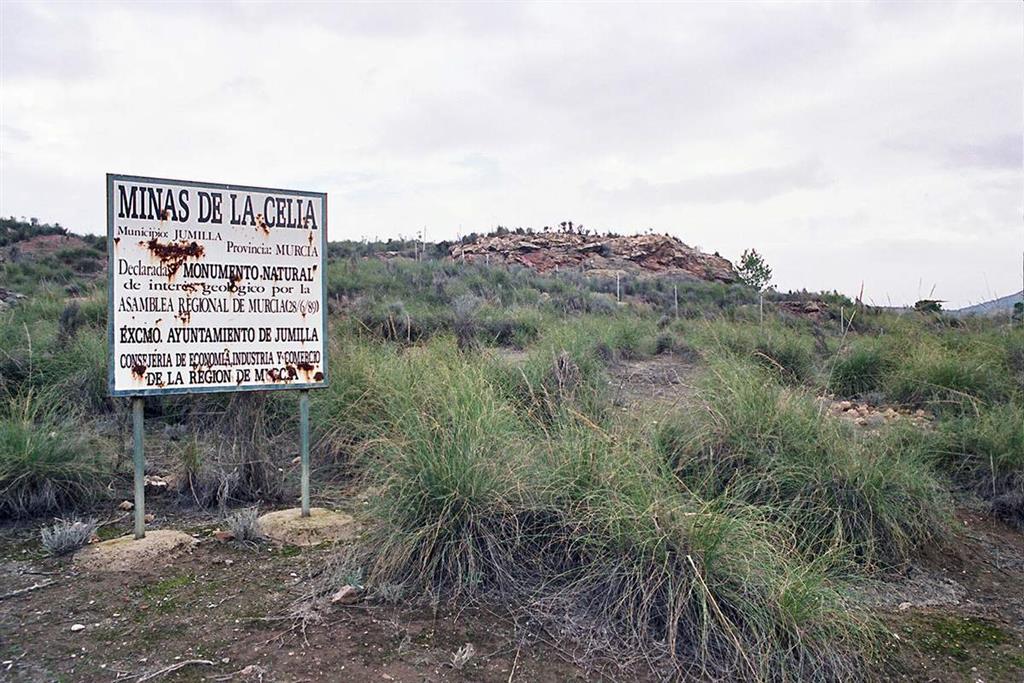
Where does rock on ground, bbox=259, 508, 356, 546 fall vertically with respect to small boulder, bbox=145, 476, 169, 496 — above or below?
below

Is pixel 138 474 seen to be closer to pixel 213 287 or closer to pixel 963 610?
pixel 213 287

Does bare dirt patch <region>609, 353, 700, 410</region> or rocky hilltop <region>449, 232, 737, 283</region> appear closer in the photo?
bare dirt patch <region>609, 353, 700, 410</region>

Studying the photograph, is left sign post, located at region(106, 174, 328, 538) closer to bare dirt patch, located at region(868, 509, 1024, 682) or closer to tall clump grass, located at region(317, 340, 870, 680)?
tall clump grass, located at region(317, 340, 870, 680)

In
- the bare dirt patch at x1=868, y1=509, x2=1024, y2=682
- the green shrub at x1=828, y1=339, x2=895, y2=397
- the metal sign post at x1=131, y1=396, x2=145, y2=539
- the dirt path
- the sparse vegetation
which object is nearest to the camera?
the dirt path

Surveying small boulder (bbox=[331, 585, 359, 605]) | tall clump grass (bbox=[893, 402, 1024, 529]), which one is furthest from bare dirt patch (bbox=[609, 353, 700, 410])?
small boulder (bbox=[331, 585, 359, 605])

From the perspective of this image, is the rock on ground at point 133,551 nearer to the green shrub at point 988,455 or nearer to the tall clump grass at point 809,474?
the tall clump grass at point 809,474

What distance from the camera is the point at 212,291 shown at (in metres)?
5.18

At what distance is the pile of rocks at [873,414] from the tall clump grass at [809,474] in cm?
214

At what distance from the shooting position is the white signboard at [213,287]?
4.88 meters

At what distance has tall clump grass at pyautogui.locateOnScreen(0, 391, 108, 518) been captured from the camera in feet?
18.2

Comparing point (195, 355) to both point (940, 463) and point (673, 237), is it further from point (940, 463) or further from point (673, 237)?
point (673, 237)

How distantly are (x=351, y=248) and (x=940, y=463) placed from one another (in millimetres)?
26747

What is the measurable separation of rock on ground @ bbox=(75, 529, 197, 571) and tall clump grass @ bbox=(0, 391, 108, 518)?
3.15 ft

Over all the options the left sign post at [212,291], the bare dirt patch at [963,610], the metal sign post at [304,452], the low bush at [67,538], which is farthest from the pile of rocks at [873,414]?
the low bush at [67,538]
